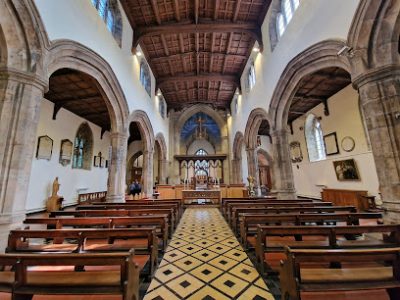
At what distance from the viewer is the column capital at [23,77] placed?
2.93m

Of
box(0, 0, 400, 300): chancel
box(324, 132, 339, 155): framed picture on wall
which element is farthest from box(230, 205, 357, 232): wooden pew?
box(324, 132, 339, 155): framed picture on wall

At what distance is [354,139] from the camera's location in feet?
22.8

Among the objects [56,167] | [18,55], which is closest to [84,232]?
[18,55]

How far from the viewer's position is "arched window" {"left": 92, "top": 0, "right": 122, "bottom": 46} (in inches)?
240

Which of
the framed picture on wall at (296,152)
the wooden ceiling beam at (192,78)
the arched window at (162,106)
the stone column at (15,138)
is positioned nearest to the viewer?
the stone column at (15,138)

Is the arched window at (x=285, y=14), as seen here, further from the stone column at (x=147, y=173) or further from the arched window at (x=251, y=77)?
the stone column at (x=147, y=173)

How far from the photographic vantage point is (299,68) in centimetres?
559

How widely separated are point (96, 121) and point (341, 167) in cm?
1263

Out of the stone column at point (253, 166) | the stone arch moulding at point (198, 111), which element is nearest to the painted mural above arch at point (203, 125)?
the stone arch moulding at point (198, 111)

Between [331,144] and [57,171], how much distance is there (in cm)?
1213

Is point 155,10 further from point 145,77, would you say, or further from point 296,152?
point 296,152

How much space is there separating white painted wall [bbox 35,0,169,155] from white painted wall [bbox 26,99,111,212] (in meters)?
3.54

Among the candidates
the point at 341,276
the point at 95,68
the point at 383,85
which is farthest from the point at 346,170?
the point at 95,68

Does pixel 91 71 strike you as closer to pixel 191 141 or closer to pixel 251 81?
pixel 251 81
